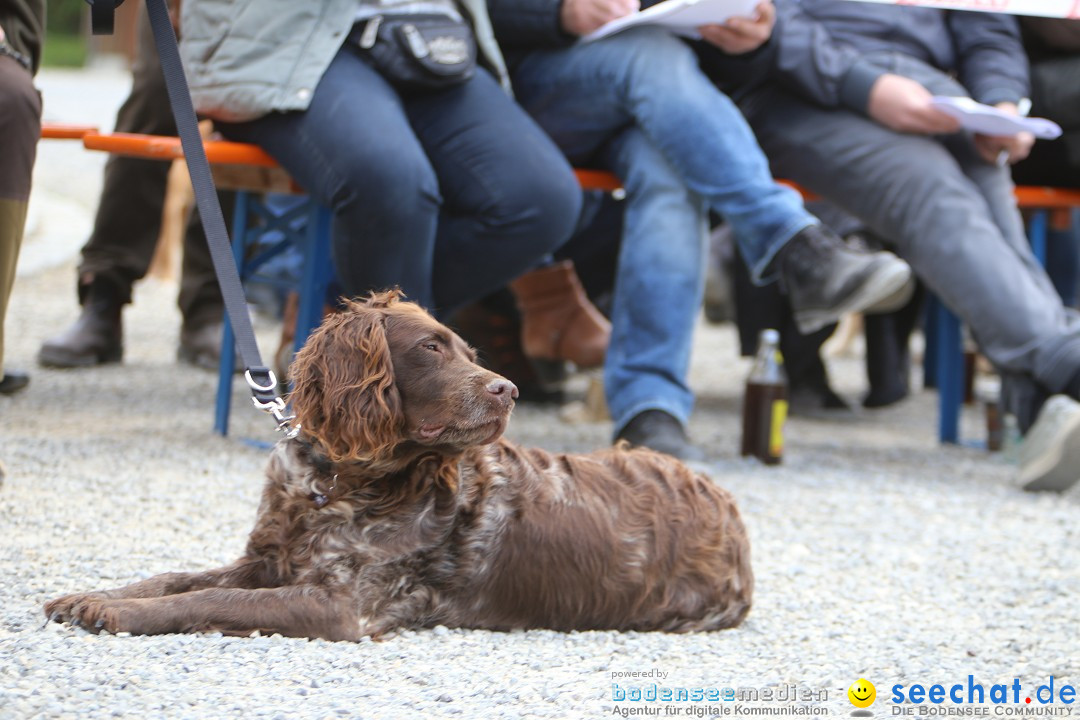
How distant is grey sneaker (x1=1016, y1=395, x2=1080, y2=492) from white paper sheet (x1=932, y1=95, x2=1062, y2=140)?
102cm

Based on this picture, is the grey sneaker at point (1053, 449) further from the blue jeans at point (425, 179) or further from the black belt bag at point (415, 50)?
the black belt bag at point (415, 50)

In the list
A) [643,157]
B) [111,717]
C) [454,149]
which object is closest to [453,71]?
[454,149]

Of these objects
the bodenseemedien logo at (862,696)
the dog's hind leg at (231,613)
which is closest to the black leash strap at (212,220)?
the dog's hind leg at (231,613)

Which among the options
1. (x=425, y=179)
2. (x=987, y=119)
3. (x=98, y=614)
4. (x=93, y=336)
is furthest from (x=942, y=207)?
(x=93, y=336)

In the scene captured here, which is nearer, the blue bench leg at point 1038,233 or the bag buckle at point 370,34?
the bag buckle at point 370,34

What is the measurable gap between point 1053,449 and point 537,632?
2.51m

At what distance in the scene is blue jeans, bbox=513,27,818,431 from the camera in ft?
15.2

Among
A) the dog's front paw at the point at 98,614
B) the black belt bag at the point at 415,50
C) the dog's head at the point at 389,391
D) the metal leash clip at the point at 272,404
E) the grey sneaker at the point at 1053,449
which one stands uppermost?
the black belt bag at the point at 415,50

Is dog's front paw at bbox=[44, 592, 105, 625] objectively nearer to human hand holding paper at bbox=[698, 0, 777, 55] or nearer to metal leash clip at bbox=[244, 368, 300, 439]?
metal leash clip at bbox=[244, 368, 300, 439]

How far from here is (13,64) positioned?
3633 mm

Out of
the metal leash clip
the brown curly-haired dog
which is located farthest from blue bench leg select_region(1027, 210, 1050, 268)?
the metal leash clip

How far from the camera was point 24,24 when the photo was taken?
151 inches

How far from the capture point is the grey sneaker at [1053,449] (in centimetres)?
461

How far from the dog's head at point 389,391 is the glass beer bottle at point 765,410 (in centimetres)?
256
